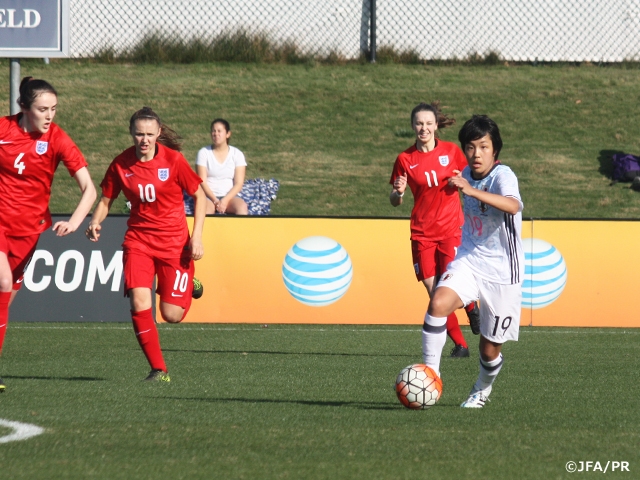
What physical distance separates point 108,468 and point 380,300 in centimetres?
822

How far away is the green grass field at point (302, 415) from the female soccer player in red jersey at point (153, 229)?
1.68 ft

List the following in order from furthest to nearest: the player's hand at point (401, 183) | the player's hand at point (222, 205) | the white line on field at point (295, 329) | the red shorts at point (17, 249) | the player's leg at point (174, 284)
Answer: the player's hand at point (222, 205)
the white line on field at point (295, 329)
the player's hand at point (401, 183)
the player's leg at point (174, 284)
the red shorts at point (17, 249)

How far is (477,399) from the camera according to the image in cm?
603

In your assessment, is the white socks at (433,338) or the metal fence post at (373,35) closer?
the white socks at (433,338)

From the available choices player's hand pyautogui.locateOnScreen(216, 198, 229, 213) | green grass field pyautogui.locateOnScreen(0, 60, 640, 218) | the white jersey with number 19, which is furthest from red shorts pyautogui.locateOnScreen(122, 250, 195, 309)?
green grass field pyautogui.locateOnScreen(0, 60, 640, 218)

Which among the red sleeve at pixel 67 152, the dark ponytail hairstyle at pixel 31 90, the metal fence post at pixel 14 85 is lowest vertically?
the red sleeve at pixel 67 152

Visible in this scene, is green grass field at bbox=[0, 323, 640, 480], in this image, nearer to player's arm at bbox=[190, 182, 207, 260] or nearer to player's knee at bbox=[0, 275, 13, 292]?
player's knee at bbox=[0, 275, 13, 292]

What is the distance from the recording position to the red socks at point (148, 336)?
712cm

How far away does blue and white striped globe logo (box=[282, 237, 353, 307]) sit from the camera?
39.8 feet

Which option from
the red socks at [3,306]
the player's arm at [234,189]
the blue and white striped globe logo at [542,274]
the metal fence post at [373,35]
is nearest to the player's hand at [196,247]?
the red socks at [3,306]

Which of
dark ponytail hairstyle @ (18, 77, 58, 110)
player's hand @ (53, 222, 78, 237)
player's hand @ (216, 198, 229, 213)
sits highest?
player's hand @ (216, 198, 229, 213)

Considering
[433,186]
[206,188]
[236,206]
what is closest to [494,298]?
[433,186]

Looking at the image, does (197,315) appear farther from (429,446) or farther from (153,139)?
(429,446)

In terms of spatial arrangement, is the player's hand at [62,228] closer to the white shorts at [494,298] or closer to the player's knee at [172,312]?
the player's knee at [172,312]
